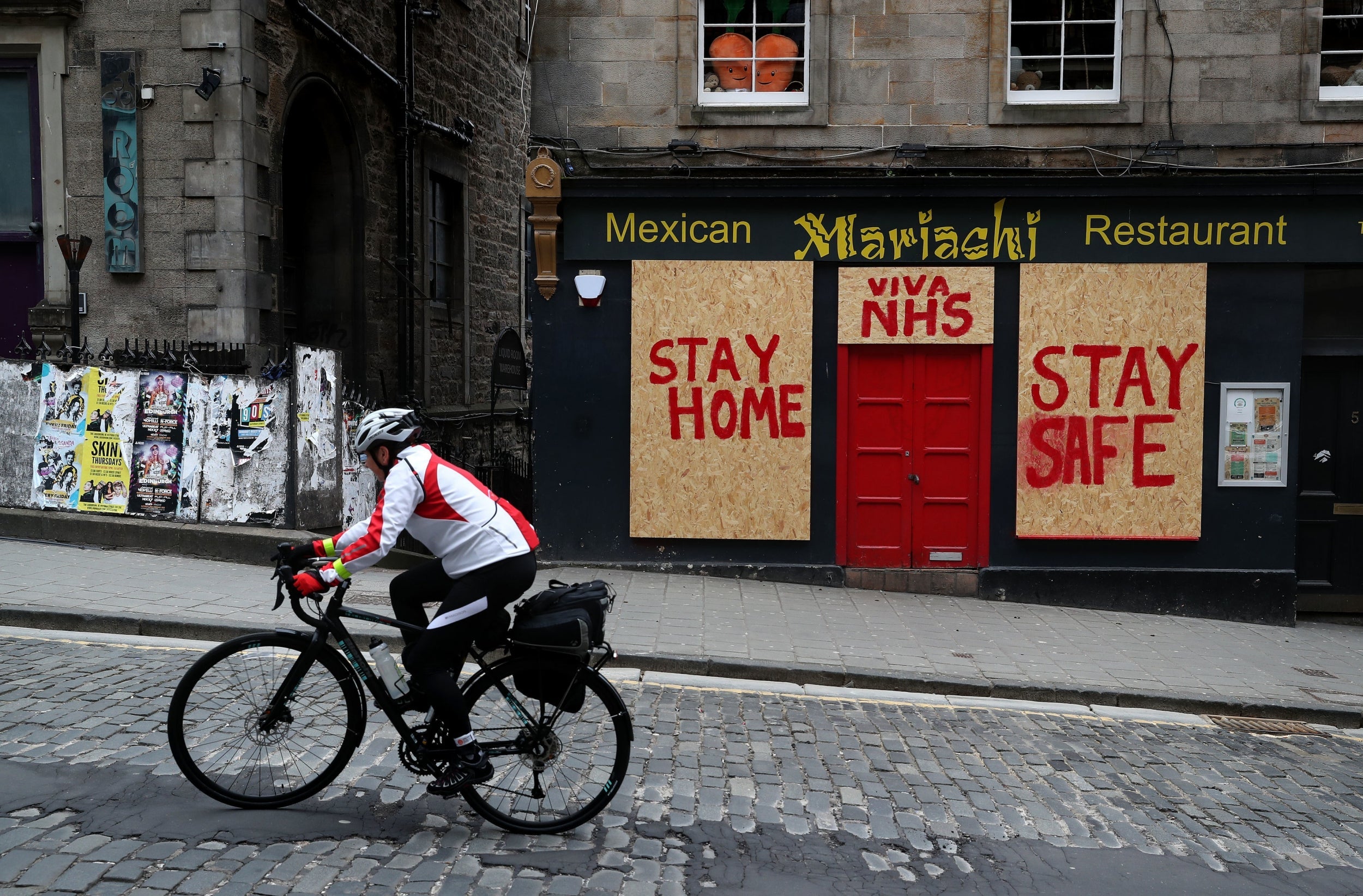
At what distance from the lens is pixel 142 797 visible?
4855 mm

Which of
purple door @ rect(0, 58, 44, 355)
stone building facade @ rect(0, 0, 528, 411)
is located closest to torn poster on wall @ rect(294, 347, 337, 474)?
stone building facade @ rect(0, 0, 528, 411)

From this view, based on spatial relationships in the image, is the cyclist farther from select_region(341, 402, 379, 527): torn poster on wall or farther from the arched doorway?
the arched doorway

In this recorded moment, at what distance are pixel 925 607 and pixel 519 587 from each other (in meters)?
6.65

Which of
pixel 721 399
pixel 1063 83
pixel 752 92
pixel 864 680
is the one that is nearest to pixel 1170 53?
pixel 1063 83

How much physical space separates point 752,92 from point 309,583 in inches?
333

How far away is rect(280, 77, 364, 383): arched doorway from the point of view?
1544cm

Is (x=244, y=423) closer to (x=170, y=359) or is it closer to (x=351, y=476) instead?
(x=170, y=359)

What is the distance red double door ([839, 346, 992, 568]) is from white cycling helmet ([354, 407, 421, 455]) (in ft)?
23.6

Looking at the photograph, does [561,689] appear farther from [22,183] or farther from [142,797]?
[22,183]

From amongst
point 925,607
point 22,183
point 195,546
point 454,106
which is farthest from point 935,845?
point 454,106

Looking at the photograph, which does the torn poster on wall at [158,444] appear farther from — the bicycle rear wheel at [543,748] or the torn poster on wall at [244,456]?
the bicycle rear wheel at [543,748]

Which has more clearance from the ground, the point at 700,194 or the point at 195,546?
the point at 700,194

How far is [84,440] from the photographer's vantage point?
36.1ft

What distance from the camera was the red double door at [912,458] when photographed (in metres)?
11.4
